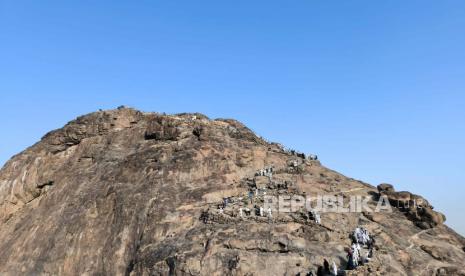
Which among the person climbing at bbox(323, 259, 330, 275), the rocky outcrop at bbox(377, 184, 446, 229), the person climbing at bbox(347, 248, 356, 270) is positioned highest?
the rocky outcrop at bbox(377, 184, 446, 229)

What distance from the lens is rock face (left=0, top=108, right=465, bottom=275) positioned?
115 feet

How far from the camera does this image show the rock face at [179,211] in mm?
35156

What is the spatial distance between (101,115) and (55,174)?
10151 millimetres

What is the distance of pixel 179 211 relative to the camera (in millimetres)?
41531

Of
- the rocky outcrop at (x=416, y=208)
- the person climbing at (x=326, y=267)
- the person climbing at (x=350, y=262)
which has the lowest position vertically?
the person climbing at (x=326, y=267)

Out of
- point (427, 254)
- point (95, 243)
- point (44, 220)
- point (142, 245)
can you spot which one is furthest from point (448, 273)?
point (44, 220)

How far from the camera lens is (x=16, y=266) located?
44.7 metres

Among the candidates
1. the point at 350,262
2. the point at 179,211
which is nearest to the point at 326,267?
the point at 350,262

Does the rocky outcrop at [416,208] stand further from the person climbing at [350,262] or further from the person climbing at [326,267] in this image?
the person climbing at [326,267]

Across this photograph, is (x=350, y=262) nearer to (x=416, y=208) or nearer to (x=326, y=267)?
(x=326, y=267)

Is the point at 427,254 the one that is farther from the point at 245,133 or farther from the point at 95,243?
the point at 95,243

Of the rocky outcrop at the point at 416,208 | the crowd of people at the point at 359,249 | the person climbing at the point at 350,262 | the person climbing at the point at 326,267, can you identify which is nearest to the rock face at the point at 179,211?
the rocky outcrop at the point at 416,208

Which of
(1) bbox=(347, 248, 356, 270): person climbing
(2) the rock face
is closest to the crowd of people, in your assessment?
(1) bbox=(347, 248, 356, 270): person climbing

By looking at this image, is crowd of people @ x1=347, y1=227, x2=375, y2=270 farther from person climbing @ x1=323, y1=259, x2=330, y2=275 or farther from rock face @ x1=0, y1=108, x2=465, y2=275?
person climbing @ x1=323, y1=259, x2=330, y2=275
